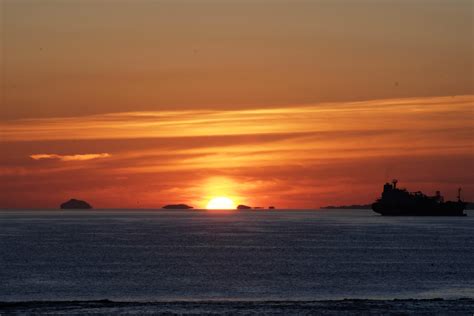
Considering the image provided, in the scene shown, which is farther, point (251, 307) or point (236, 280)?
point (236, 280)

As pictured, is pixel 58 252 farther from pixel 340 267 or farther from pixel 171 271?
pixel 340 267

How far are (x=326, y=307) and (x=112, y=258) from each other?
184 feet

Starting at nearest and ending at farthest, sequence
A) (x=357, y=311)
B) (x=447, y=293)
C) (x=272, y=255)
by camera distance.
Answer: (x=357, y=311) → (x=447, y=293) → (x=272, y=255)

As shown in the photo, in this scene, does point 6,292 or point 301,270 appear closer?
point 6,292

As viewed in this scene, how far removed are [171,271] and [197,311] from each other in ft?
116

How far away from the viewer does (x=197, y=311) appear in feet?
159

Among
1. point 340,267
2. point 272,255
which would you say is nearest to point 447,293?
point 340,267

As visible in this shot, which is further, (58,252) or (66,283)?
(58,252)

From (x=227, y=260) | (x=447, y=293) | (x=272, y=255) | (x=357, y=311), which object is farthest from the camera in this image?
(x=272, y=255)

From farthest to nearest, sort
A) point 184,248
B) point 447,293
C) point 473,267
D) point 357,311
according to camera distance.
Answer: point 184,248 < point 473,267 < point 447,293 < point 357,311

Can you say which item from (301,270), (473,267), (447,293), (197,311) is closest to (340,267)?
(301,270)

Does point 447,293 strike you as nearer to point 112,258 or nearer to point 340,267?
point 340,267

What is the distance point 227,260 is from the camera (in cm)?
9762

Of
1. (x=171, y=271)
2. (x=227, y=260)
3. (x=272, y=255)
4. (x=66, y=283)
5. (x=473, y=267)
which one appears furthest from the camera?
(x=272, y=255)
